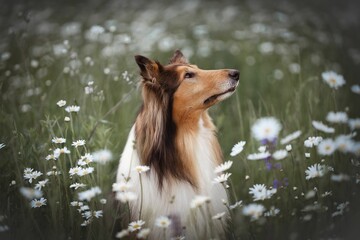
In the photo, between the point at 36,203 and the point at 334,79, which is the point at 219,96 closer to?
the point at 334,79

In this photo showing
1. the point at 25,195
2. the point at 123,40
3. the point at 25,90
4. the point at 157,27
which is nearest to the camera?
the point at 25,195

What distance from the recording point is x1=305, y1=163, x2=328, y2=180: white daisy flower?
Answer: 1.88 metres

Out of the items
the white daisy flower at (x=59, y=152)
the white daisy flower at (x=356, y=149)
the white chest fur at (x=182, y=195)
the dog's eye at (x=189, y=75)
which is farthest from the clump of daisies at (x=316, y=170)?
the white daisy flower at (x=59, y=152)

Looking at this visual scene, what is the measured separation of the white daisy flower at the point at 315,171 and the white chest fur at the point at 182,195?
1.09 feet

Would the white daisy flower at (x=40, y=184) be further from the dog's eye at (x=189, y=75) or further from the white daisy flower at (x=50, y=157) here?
the dog's eye at (x=189, y=75)

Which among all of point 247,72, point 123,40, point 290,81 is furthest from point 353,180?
point 247,72

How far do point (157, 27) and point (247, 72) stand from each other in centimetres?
65

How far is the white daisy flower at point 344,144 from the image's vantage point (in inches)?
76.9

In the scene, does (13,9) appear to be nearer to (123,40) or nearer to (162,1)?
(123,40)

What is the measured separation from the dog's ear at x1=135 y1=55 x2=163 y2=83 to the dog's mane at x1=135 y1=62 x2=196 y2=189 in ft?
0.09

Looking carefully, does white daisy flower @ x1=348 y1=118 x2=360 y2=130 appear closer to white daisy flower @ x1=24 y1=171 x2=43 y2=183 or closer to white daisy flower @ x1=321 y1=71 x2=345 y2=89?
white daisy flower @ x1=321 y1=71 x2=345 y2=89

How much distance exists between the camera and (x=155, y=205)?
196 centimetres

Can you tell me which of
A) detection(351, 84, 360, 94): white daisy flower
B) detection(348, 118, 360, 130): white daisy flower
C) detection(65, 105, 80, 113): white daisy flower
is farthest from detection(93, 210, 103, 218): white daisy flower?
detection(351, 84, 360, 94): white daisy flower

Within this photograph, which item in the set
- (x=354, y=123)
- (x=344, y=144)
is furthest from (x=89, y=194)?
(x=354, y=123)
